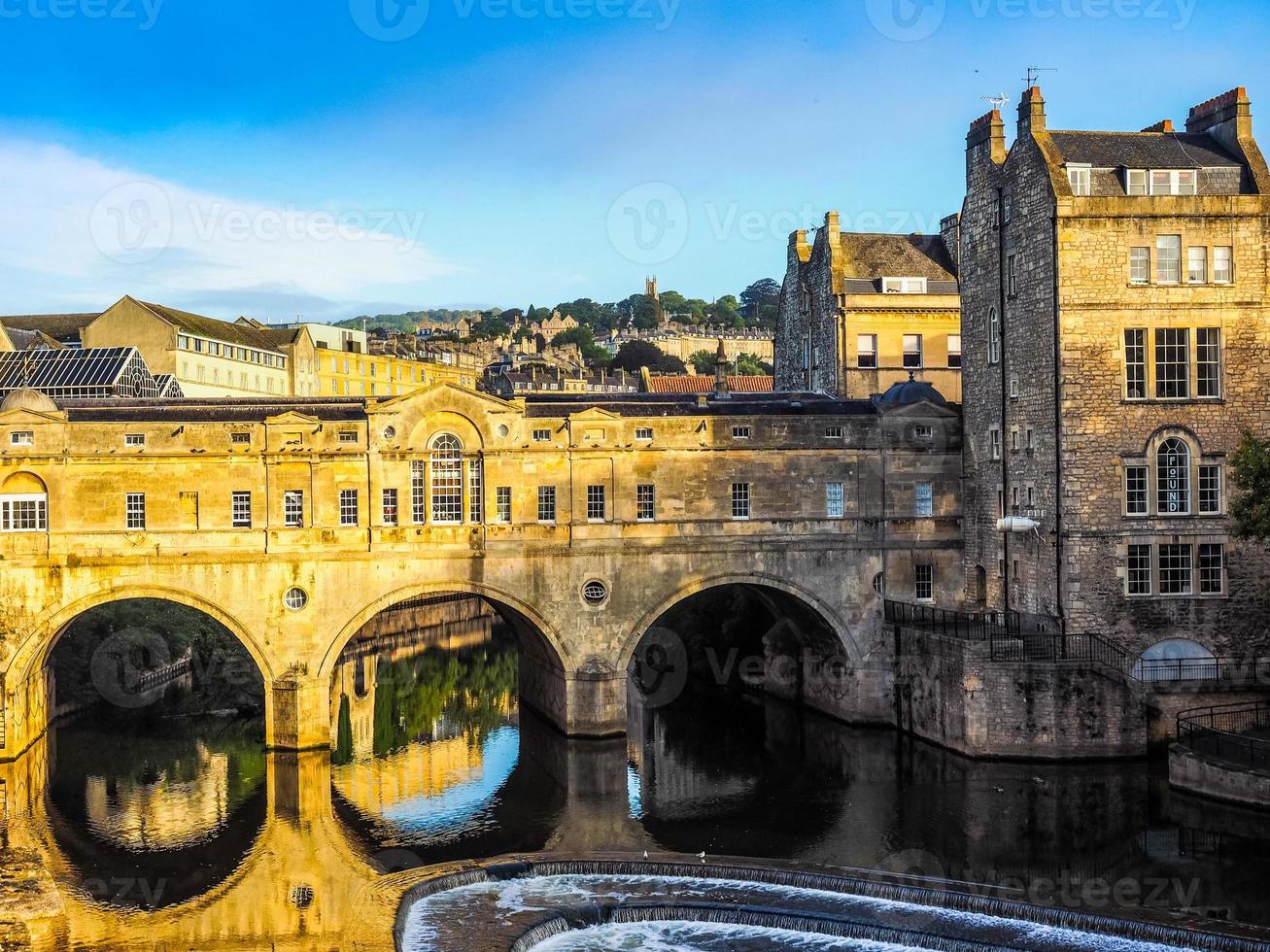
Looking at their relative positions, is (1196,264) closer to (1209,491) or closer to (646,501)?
(1209,491)

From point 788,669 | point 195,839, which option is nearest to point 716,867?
point 195,839

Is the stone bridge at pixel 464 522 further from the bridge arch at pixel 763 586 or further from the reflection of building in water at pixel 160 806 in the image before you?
the reflection of building in water at pixel 160 806

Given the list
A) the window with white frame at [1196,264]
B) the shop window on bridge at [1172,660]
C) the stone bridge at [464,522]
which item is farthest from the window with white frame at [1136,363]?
the shop window on bridge at [1172,660]

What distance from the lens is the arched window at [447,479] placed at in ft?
155

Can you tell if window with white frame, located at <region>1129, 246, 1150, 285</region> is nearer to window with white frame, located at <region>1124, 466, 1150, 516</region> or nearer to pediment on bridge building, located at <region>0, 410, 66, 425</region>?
window with white frame, located at <region>1124, 466, 1150, 516</region>

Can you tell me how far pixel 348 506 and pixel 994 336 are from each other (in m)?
23.0

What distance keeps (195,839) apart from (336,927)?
8.97 meters

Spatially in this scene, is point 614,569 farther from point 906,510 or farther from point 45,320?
point 45,320

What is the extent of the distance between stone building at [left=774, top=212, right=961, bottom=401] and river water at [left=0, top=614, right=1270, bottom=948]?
1633 centimetres

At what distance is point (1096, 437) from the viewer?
143 feet

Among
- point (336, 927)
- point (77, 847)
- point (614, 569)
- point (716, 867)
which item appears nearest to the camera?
point (336, 927)

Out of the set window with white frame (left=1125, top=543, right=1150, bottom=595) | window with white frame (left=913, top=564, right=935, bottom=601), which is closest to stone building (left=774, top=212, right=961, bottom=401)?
window with white frame (left=913, top=564, right=935, bottom=601)

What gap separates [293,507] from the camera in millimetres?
46562

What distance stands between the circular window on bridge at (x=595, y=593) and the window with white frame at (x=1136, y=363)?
60.3ft
